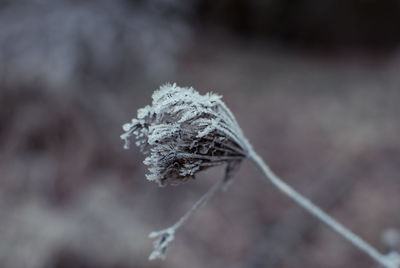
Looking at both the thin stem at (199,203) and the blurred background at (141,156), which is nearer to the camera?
the thin stem at (199,203)

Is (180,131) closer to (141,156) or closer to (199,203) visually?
(199,203)

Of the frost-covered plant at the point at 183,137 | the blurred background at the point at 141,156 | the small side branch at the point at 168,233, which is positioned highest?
the blurred background at the point at 141,156

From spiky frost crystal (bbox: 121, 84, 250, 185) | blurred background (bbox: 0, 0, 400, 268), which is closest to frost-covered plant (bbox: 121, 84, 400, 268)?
spiky frost crystal (bbox: 121, 84, 250, 185)

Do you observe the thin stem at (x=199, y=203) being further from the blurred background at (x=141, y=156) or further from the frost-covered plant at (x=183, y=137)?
the blurred background at (x=141, y=156)

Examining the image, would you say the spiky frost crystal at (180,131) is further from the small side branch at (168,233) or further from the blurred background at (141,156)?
the blurred background at (141,156)

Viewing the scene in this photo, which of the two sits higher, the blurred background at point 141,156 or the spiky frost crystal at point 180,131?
the blurred background at point 141,156

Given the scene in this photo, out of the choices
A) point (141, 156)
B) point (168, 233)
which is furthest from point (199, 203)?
point (141, 156)

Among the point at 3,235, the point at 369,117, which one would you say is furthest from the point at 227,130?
the point at 369,117

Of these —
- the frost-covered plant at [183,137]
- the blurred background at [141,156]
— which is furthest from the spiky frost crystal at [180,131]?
the blurred background at [141,156]
